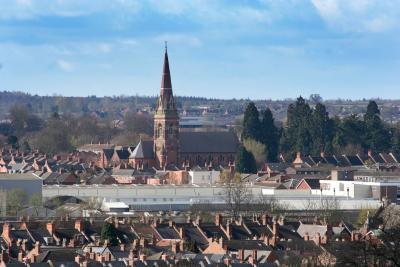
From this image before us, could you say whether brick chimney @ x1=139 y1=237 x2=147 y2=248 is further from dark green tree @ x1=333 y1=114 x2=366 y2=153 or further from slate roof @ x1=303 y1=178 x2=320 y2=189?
dark green tree @ x1=333 y1=114 x2=366 y2=153

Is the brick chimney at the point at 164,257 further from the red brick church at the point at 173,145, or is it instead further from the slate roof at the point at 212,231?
the red brick church at the point at 173,145

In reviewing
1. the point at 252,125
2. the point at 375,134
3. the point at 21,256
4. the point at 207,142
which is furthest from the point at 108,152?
the point at 21,256

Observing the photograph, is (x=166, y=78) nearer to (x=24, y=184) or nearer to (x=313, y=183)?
(x=313, y=183)

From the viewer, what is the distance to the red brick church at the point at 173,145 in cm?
15225

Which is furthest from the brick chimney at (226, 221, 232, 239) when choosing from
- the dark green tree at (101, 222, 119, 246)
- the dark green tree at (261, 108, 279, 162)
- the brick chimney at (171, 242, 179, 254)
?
the dark green tree at (261, 108, 279, 162)

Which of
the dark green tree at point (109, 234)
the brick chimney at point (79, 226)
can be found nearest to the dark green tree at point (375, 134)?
the brick chimney at point (79, 226)

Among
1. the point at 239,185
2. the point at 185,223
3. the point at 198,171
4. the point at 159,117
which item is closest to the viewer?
the point at 185,223

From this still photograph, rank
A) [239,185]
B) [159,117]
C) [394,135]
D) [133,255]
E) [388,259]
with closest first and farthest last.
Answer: [388,259]
[133,255]
[239,185]
[159,117]
[394,135]

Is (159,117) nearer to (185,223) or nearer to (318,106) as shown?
(318,106)

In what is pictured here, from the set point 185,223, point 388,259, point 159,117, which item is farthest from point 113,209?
point 388,259

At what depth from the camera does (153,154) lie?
153 meters

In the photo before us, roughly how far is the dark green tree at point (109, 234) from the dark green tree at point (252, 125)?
258 feet

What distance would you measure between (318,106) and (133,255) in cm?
9766

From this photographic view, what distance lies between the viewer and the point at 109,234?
75.5 m
